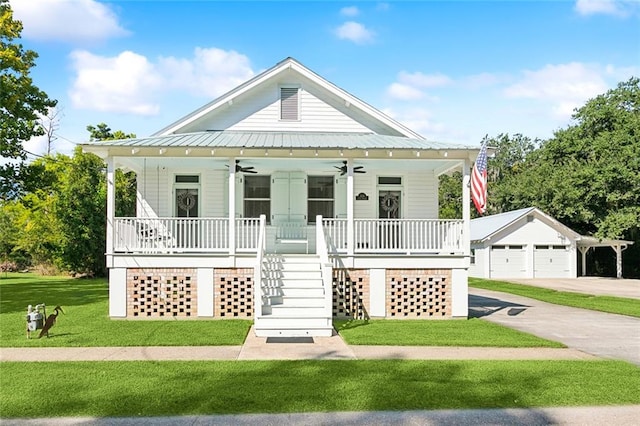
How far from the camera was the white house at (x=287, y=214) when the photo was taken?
12.7m

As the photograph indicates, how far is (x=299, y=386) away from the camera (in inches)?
262

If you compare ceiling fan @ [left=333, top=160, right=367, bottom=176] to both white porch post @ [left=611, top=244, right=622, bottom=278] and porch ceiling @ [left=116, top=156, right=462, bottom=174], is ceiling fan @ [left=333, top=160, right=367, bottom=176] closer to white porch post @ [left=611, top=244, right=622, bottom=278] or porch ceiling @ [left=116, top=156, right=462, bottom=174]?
porch ceiling @ [left=116, top=156, right=462, bottom=174]

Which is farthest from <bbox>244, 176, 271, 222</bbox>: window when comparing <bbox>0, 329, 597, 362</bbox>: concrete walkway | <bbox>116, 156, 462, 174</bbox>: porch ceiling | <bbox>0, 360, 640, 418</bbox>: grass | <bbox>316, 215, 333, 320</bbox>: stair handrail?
<bbox>0, 360, 640, 418</bbox>: grass

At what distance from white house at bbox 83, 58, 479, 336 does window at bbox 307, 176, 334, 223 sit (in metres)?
0.03

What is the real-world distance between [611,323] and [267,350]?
9450mm

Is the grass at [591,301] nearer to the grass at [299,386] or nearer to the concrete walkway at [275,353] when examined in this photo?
the concrete walkway at [275,353]

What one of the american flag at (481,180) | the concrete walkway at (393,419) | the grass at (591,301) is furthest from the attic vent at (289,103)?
the concrete walkway at (393,419)

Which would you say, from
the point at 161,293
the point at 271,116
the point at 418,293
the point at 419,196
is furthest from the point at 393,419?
the point at 271,116

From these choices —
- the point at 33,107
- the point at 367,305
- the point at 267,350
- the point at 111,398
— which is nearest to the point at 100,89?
the point at 33,107

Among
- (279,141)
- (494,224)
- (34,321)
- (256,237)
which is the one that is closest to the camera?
(34,321)

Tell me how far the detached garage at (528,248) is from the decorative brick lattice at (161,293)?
25.2 m

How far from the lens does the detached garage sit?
34.2 meters

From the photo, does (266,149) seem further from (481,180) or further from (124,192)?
(124,192)

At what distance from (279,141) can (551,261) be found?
27140 millimetres
